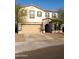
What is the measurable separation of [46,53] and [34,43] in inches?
6.7

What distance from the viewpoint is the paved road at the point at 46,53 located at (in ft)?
5.62

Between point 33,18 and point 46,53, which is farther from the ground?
point 33,18

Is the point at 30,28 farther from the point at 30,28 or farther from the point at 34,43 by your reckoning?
the point at 34,43

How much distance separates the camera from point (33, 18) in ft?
5.74

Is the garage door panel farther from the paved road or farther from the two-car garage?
the paved road

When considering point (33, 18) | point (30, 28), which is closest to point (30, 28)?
point (30, 28)

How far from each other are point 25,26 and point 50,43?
33cm

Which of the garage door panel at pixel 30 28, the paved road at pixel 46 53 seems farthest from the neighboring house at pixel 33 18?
the paved road at pixel 46 53

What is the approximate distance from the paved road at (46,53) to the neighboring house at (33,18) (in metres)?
0.23

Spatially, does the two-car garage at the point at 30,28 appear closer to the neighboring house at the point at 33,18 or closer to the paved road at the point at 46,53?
the neighboring house at the point at 33,18

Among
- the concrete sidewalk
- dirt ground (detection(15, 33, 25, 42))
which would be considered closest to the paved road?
the concrete sidewalk
